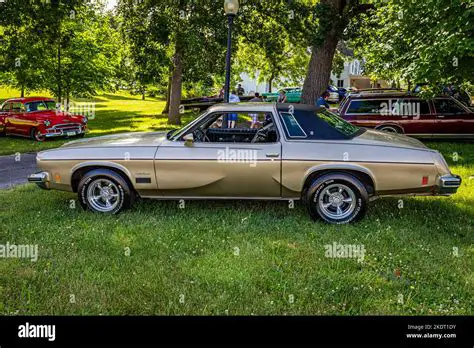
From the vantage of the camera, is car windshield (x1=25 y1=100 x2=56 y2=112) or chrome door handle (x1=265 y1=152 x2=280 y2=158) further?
car windshield (x1=25 y1=100 x2=56 y2=112)

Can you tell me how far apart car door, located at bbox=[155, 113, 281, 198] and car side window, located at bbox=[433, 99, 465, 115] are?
8751mm

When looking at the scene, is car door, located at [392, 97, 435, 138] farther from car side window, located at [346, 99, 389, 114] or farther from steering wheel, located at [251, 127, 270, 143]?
steering wheel, located at [251, 127, 270, 143]

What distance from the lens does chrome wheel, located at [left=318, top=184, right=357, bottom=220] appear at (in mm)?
5535

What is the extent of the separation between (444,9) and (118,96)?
4972cm

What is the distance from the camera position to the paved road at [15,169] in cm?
879

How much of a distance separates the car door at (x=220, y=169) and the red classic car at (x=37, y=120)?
34.9 feet

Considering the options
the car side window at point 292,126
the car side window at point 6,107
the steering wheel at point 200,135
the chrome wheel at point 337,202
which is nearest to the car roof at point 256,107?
the car side window at point 292,126

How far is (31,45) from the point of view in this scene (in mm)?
16438

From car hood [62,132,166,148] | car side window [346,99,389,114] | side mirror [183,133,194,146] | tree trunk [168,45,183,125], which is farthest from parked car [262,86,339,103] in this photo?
side mirror [183,133,194,146]

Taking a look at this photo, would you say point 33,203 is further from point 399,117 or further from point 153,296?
point 399,117

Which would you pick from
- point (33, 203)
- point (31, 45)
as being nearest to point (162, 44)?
point (31, 45)

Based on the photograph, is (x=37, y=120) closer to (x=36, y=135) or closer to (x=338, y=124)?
(x=36, y=135)

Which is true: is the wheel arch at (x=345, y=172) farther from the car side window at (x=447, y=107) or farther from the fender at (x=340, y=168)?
the car side window at (x=447, y=107)

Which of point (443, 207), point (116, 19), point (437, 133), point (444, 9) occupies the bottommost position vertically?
point (443, 207)
